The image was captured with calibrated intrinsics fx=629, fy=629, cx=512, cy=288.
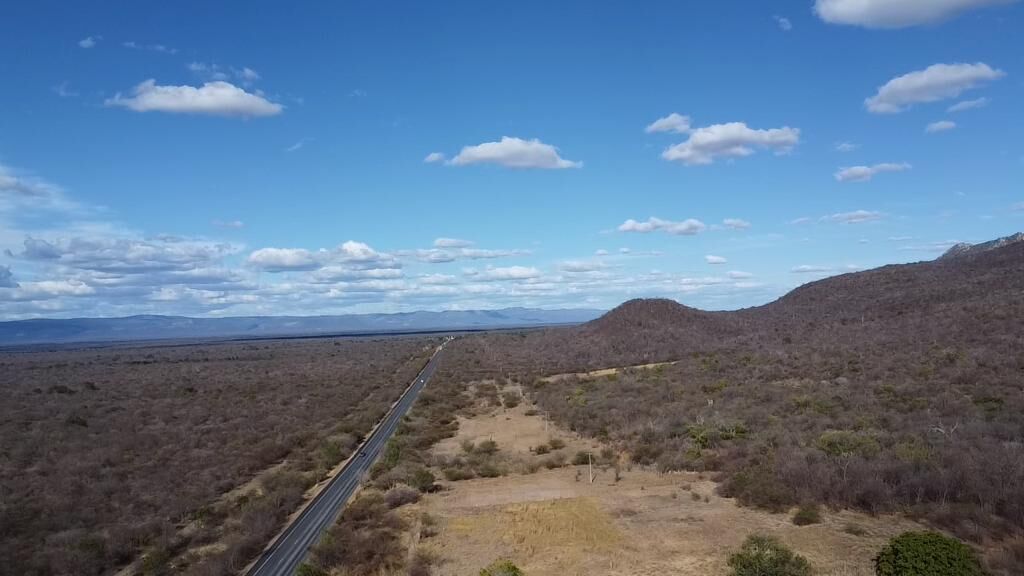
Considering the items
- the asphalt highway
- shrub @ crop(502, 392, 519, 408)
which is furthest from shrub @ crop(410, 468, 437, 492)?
shrub @ crop(502, 392, 519, 408)

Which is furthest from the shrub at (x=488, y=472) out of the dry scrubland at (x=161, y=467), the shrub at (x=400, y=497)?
the dry scrubland at (x=161, y=467)

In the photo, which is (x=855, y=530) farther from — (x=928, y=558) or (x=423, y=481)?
(x=423, y=481)

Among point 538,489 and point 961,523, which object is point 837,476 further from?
point 538,489

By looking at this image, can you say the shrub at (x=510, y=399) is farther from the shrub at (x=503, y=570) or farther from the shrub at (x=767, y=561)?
the shrub at (x=767, y=561)

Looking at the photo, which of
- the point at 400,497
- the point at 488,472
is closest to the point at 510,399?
the point at 488,472

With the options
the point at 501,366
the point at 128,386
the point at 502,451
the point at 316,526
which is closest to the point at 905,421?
the point at 502,451
